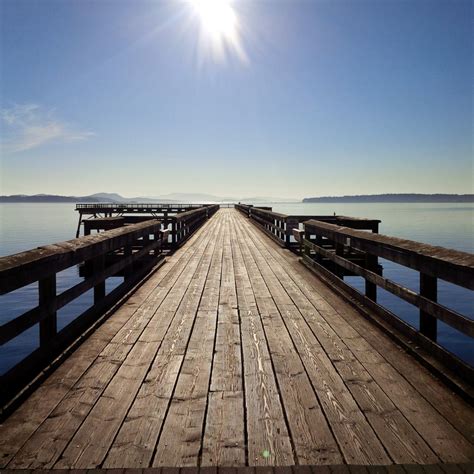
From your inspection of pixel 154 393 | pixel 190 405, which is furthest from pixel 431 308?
pixel 154 393

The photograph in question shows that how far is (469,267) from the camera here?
3.06 m

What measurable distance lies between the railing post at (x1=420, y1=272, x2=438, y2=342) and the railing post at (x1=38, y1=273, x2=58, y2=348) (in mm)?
3555

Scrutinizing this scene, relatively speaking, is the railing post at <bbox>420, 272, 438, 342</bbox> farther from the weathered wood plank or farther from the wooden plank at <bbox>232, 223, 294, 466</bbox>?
the weathered wood plank

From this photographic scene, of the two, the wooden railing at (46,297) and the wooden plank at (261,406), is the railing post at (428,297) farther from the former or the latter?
the wooden railing at (46,297)

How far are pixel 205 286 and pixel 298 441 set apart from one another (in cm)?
511

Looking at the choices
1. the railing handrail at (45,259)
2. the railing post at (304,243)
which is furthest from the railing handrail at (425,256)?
the railing post at (304,243)

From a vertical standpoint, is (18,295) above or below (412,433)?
below

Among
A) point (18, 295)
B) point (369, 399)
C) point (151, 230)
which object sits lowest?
point (18, 295)

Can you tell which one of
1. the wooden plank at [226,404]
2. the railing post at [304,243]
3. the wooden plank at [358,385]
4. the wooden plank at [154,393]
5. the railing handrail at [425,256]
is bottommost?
the wooden plank at [358,385]

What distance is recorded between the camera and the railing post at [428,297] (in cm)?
375

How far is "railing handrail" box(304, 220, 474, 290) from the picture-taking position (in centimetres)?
318

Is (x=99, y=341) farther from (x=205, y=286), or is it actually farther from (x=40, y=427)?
(x=205, y=286)

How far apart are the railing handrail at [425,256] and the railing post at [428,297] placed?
3.7 inches

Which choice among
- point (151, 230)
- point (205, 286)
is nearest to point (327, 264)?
point (205, 286)
